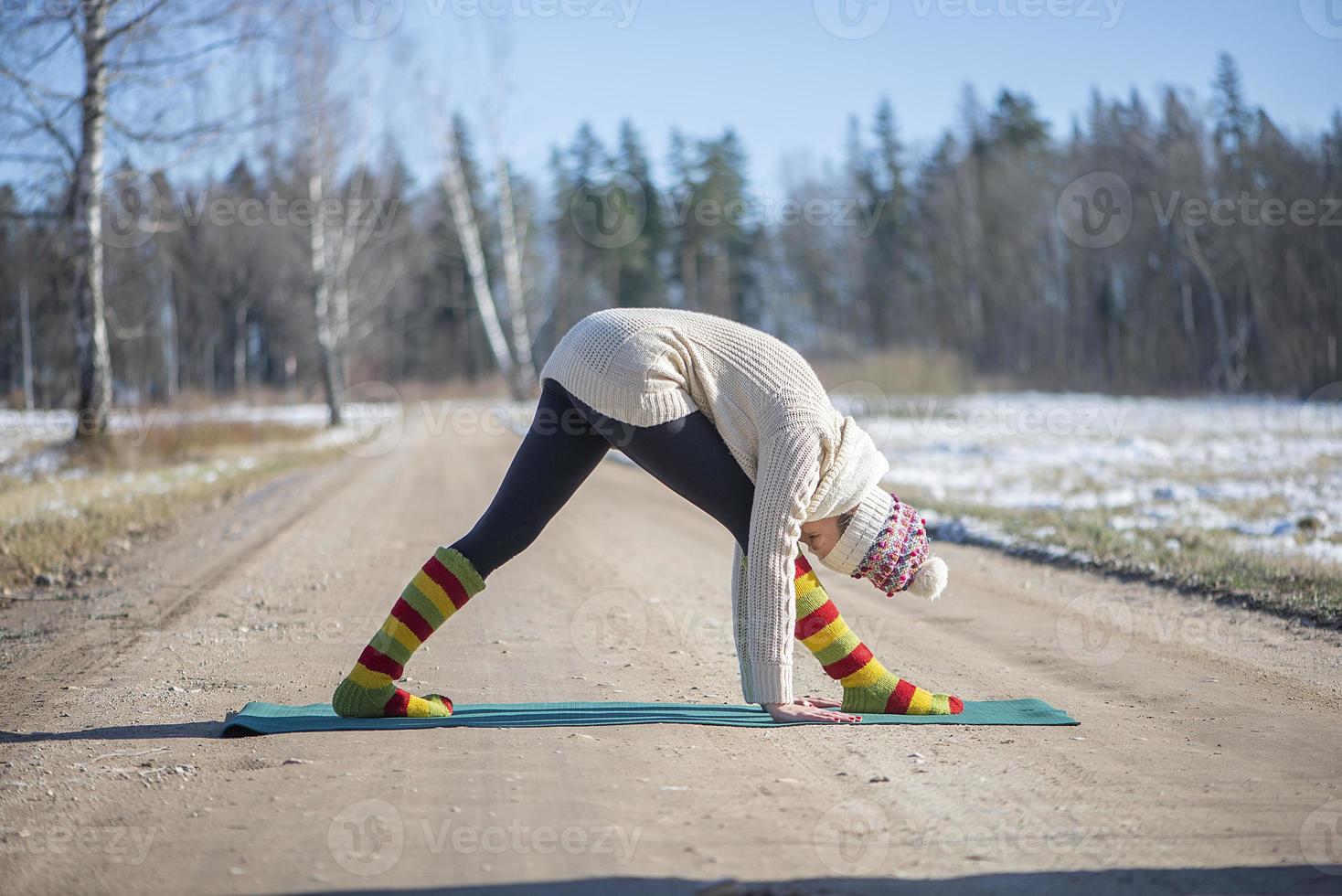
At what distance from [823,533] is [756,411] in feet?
1.42

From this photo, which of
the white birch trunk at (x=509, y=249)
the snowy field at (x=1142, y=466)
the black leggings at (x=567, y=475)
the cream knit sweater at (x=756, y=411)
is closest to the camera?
the cream knit sweater at (x=756, y=411)

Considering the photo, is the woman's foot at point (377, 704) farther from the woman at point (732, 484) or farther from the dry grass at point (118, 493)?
the dry grass at point (118, 493)

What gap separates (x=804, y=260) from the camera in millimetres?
65562

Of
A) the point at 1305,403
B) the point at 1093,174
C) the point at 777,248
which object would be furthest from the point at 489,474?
the point at 777,248

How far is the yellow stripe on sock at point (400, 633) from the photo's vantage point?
3252mm

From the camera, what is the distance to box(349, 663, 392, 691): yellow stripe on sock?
3.31 m

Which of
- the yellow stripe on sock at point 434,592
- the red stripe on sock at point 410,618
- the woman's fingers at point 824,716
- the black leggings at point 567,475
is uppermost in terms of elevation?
the black leggings at point 567,475

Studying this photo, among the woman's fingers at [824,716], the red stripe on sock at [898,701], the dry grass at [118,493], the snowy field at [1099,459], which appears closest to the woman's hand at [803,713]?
the woman's fingers at [824,716]

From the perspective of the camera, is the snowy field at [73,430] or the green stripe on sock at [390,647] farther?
the snowy field at [73,430]

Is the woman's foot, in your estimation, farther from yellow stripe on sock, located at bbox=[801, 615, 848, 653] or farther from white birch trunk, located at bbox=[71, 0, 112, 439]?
white birch trunk, located at bbox=[71, 0, 112, 439]

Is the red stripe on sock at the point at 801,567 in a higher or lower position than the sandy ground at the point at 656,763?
higher

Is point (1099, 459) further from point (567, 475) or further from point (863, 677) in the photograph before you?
point (567, 475)

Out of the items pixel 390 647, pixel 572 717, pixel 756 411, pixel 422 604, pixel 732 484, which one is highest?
pixel 756 411

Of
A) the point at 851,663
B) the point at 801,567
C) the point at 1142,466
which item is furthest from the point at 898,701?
the point at 1142,466
